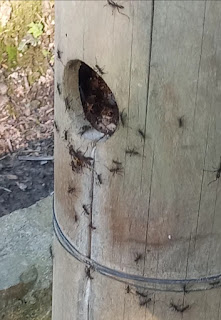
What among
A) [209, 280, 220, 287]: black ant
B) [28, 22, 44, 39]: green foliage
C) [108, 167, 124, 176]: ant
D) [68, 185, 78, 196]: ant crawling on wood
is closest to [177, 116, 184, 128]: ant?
[108, 167, 124, 176]: ant

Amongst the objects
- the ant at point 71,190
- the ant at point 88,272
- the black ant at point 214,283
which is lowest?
the ant at point 88,272

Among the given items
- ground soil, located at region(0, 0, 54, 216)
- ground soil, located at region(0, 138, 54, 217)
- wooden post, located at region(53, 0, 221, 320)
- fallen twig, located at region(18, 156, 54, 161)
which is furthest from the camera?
ground soil, located at region(0, 0, 54, 216)

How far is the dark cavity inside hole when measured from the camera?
211 centimetres

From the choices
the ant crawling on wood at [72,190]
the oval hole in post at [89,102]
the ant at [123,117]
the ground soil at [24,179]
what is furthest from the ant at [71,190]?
the ground soil at [24,179]

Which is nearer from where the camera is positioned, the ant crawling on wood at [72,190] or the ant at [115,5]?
the ant at [115,5]

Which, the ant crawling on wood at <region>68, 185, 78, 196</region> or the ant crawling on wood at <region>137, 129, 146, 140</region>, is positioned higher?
the ant crawling on wood at <region>137, 129, 146, 140</region>

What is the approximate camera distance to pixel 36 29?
6188 millimetres

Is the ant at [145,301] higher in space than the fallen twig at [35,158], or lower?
higher

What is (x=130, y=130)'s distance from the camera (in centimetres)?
193

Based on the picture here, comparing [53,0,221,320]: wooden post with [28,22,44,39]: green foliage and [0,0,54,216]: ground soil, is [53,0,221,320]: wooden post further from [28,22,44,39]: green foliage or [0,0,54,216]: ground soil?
[28,22,44,39]: green foliage

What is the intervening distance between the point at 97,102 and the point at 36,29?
4.20m

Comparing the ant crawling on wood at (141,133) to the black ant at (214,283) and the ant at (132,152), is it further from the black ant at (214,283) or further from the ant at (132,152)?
the black ant at (214,283)

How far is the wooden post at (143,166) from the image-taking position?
1795mm

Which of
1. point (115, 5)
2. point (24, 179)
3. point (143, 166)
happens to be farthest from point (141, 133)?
point (24, 179)
